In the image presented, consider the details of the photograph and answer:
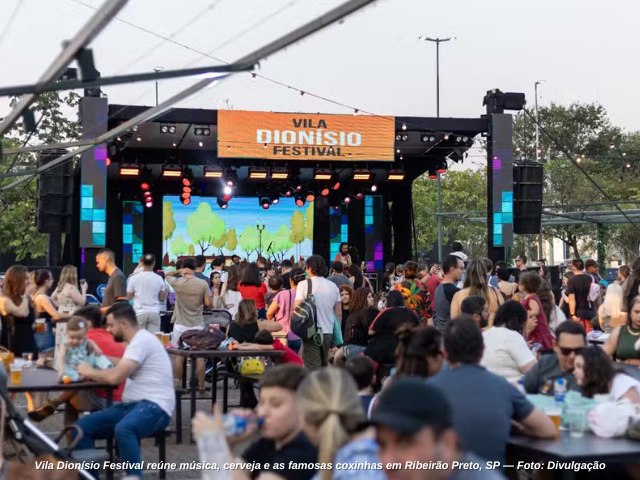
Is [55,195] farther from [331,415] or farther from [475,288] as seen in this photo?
[331,415]

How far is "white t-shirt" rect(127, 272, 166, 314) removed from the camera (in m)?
12.0

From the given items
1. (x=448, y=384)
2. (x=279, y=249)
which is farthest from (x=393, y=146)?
Answer: (x=448, y=384)

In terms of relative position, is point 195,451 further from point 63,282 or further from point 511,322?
point 63,282

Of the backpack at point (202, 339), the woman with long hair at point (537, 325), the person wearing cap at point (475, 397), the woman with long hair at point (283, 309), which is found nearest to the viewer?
the person wearing cap at point (475, 397)

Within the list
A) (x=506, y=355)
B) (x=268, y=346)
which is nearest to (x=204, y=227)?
(x=268, y=346)

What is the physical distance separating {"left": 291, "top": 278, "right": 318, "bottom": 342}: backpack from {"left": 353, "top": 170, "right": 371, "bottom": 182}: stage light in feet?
41.9

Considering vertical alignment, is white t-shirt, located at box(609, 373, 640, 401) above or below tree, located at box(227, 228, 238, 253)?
below

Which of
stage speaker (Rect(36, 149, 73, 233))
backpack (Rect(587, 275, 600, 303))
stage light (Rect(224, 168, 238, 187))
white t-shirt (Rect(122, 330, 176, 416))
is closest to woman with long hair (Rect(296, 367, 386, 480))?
white t-shirt (Rect(122, 330, 176, 416))

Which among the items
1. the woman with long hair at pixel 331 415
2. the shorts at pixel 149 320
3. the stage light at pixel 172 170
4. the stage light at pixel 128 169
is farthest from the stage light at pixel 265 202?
the woman with long hair at pixel 331 415

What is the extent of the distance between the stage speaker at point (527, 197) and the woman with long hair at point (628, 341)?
12.9 meters

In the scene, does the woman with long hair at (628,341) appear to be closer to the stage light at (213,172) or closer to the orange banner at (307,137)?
the orange banner at (307,137)

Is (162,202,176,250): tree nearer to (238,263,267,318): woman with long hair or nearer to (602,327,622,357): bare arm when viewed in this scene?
(238,263,267,318): woman with long hair

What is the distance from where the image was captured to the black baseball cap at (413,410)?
8.65 feet

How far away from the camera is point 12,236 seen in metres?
41.5
